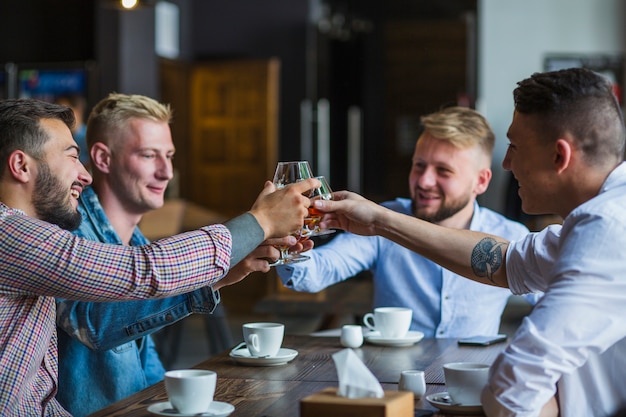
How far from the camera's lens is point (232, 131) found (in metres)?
9.50

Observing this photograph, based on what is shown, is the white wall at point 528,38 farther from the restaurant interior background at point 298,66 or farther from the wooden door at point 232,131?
the wooden door at point 232,131

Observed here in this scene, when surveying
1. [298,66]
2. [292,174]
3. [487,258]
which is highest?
[298,66]

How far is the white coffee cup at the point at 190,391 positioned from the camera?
1.70 m

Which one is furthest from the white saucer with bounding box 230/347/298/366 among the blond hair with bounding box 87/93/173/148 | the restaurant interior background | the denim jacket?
the restaurant interior background

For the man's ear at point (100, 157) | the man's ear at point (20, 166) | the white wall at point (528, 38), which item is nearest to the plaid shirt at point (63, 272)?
the man's ear at point (20, 166)

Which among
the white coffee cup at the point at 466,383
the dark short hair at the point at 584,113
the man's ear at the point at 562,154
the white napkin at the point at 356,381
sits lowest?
the white coffee cup at the point at 466,383

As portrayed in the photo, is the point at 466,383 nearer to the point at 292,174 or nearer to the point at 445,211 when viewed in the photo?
the point at 292,174

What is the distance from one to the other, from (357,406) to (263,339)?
34.2 inches

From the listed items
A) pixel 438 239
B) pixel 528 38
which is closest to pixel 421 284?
pixel 438 239

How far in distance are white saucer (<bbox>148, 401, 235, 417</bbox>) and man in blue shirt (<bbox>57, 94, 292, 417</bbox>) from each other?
0.46m

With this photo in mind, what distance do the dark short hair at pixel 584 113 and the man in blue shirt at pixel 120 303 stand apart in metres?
0.80

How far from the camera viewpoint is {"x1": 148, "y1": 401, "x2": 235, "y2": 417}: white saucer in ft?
5.70

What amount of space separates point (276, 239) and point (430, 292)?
102 cm

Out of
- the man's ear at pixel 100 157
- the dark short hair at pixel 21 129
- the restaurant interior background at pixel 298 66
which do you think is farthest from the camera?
the restaurant interior background at pixel 298 66
